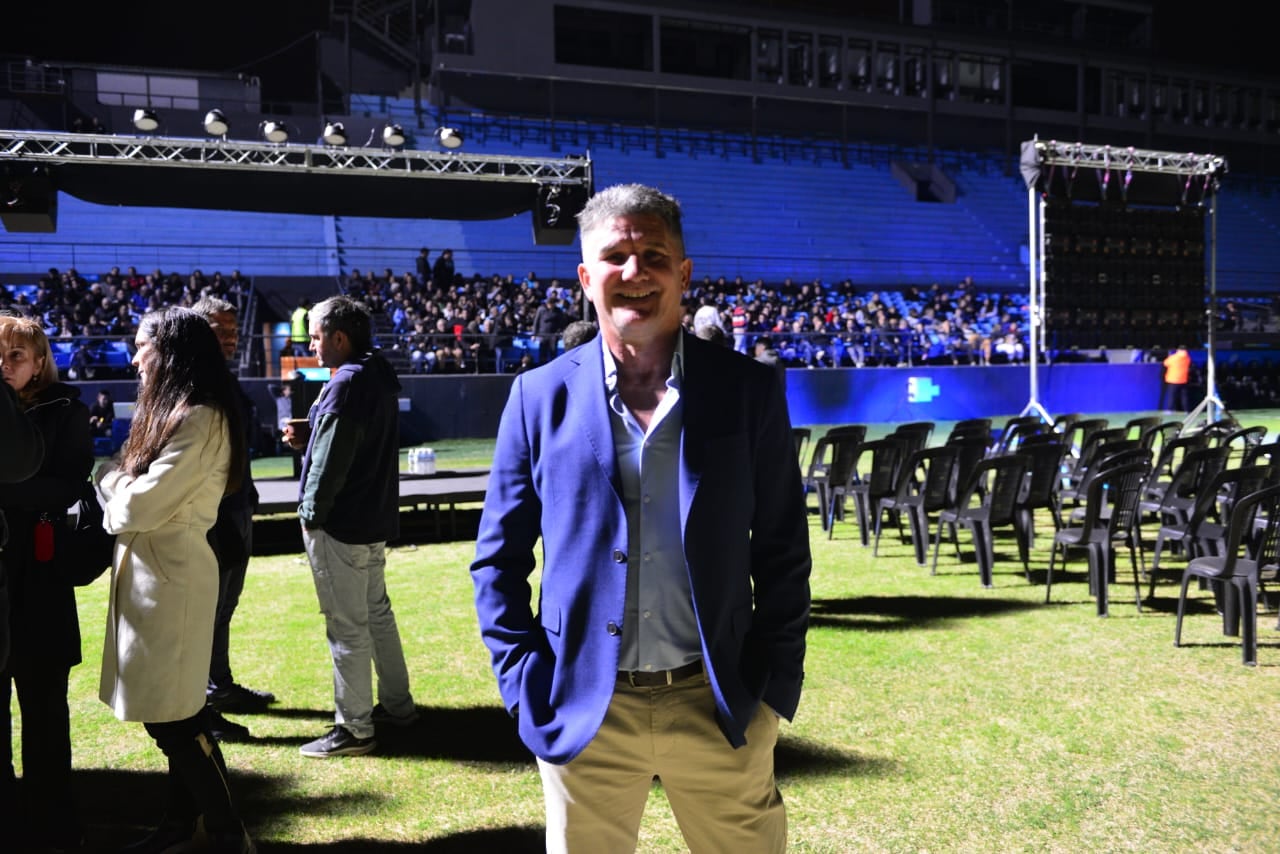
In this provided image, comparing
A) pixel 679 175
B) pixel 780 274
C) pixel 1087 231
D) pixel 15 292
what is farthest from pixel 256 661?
pixel 679 175

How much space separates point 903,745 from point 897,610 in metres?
2.47

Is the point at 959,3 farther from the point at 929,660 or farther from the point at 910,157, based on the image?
the point at 929,660

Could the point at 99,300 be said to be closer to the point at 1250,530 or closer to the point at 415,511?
the point at 415,511

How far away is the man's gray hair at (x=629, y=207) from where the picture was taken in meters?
2.08

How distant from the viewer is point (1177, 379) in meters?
20.3

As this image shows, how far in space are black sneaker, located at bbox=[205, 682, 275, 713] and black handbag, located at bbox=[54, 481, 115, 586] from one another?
68.3 inches

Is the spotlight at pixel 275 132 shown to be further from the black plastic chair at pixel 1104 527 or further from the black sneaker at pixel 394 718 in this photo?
the black plastic chair at pixel 1104 527

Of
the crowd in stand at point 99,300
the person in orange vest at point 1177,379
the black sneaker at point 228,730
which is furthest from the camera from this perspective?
the person in orange vest at point 1177,379

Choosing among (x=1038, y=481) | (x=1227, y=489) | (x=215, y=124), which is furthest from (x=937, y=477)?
(x=215, y=124)

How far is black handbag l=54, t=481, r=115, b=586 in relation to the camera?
3.35 meters

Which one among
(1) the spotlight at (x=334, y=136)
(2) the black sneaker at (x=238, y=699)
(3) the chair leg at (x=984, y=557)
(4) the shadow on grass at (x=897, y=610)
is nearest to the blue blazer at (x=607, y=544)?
(2) the black sneaker at (x=238, y=699)

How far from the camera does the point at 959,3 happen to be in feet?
122

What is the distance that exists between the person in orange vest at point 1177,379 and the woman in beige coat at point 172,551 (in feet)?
65.0

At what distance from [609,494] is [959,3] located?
39.8 meters
